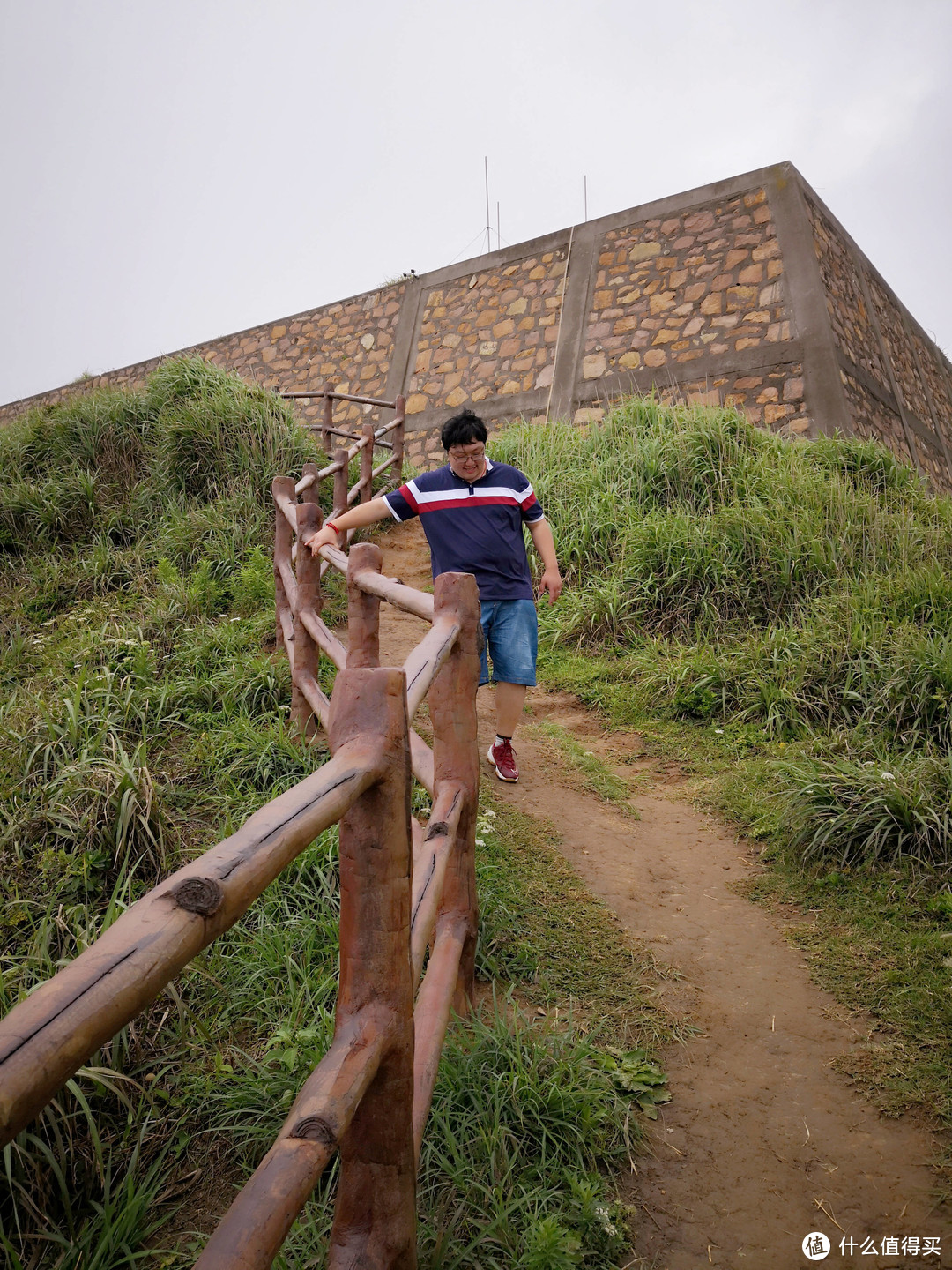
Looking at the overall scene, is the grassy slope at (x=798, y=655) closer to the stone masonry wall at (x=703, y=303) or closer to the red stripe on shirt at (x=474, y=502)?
the stone masonry wall at (x=703, y=303)

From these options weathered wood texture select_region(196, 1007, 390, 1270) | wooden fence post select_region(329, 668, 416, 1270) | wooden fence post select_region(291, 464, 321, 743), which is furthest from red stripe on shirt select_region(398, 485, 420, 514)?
weathered wood texture select_region(196, 1007, 390, 1270)

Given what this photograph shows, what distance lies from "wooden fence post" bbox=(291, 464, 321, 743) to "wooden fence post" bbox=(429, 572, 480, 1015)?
1.81 metres

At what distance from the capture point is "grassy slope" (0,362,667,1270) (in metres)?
1.70

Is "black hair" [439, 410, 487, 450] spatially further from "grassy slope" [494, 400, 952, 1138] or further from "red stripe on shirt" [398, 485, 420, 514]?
"grassy slope" [494, 400, 952, 1138]

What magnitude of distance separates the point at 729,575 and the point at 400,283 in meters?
7.81

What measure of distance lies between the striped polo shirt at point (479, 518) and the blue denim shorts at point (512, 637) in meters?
0.06

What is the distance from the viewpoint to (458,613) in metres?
2.12

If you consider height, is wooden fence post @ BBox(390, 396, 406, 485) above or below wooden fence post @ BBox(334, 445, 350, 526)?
above

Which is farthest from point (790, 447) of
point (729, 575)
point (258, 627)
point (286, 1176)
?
point (286, 1176)

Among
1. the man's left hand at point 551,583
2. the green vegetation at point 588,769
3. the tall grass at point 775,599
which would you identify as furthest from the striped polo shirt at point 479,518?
the tall grass at point 775,599

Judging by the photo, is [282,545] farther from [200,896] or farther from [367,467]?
[200,896]

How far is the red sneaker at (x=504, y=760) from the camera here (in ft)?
12.3

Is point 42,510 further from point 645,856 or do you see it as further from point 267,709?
point 645,856

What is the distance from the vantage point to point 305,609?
3809 mm
